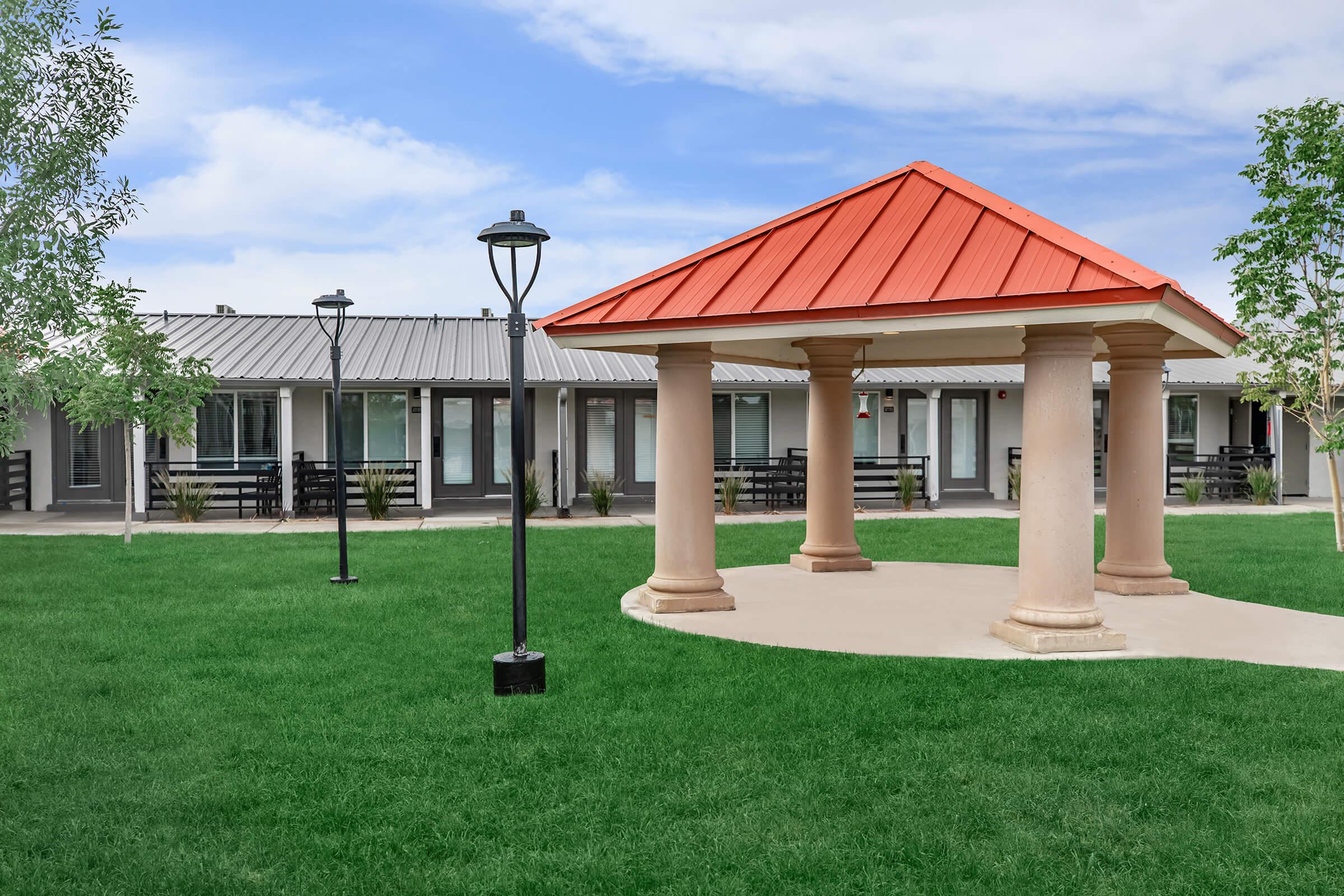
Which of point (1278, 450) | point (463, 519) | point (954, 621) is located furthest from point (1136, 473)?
point (1278, 450)

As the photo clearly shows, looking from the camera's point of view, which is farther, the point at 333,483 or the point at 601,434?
the point at 601,434

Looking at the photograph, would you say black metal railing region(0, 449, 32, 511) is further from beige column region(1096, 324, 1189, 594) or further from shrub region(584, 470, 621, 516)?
beige column region(1096, 324, 1189, 594)

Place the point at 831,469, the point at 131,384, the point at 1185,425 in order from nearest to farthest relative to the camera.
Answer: the point at 831,469 → the point at 131,384 → the point at 1185,425

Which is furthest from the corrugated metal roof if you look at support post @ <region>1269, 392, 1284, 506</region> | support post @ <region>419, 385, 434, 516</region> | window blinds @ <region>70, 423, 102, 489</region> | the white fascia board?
the white fascia board

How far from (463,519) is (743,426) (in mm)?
7609

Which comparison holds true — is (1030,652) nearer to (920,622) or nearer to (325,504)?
(920,622)

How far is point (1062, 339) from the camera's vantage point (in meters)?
8.22

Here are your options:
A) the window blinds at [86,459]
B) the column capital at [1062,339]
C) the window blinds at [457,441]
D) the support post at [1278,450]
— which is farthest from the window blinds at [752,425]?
the column capital at [1062,339]

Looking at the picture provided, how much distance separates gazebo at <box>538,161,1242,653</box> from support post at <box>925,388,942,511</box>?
1049cm

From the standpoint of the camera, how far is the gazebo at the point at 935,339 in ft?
26.6

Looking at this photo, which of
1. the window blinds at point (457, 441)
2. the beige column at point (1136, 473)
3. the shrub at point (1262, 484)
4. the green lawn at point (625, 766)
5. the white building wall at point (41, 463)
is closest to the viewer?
the green lawn at point (625, 766)

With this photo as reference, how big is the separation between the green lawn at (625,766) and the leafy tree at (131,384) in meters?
6.84

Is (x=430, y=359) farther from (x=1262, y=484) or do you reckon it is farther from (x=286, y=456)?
(x=1262, y=484)

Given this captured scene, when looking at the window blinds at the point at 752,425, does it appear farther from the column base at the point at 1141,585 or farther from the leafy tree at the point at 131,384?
the column base at the point at 1141,585
